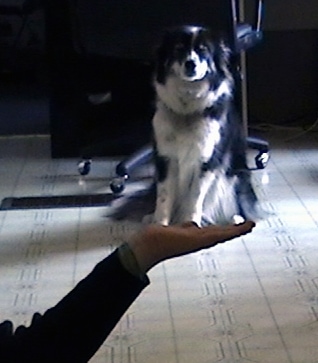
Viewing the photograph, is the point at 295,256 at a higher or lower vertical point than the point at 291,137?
higher

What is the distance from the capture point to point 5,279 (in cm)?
245

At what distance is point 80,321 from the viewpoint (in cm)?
108

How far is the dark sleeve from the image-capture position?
1068 mm

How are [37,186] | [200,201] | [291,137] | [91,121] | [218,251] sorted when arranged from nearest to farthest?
[218,251] → [200,201] → [37,186] → [91,121] → [291,137]

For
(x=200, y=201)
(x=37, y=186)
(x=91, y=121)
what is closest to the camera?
(x=200, y=201)

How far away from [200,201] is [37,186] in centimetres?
78

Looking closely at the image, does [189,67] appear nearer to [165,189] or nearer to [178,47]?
[178,47]

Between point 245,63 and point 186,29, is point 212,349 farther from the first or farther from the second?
point 245,63

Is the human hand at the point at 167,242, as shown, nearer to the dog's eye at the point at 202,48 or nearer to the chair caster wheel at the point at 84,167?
the dog's eye at the point at 202,48

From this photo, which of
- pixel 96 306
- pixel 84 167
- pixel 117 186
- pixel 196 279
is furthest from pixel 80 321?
pixel 84 167

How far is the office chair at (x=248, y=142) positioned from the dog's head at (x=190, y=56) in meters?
0.23

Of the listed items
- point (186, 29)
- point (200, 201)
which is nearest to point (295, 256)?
point (200, 201)

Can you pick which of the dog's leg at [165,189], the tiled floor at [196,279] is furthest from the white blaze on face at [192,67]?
the tiled floor at [196,279]

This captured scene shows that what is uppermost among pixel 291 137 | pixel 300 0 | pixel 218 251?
pixel 300 0
